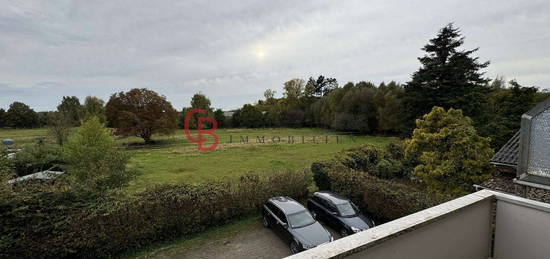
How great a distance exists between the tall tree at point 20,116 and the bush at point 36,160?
5150 centimetres

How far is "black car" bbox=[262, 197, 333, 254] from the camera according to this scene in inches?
249

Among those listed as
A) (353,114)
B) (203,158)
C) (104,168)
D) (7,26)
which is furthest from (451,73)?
(7,26)

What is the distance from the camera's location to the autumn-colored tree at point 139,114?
95.5ft

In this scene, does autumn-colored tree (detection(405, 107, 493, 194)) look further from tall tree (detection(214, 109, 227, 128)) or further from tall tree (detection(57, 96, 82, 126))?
tall tree (detection(214, 109, 227, 128))

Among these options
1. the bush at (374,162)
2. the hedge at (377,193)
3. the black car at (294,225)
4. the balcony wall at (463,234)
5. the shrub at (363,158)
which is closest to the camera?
the balcony wall at (463,234)

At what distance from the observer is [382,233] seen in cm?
196

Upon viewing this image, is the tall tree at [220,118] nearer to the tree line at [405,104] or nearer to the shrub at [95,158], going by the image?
the tree line at [405,104]

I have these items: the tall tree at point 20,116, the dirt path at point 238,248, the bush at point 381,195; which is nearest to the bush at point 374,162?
the bush at point 381,195

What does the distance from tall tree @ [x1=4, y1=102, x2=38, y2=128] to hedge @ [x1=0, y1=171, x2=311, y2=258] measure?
2636 inches

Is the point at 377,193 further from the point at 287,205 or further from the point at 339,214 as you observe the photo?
the point at 287,205

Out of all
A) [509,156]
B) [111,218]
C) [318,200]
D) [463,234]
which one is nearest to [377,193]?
[318,200]

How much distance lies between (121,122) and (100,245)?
27425mm

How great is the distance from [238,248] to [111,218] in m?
3.85

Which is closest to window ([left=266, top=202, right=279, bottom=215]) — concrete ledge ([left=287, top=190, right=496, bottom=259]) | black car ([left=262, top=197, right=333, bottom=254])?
black car ([left=262, top=197, right=333, bottom=254])
